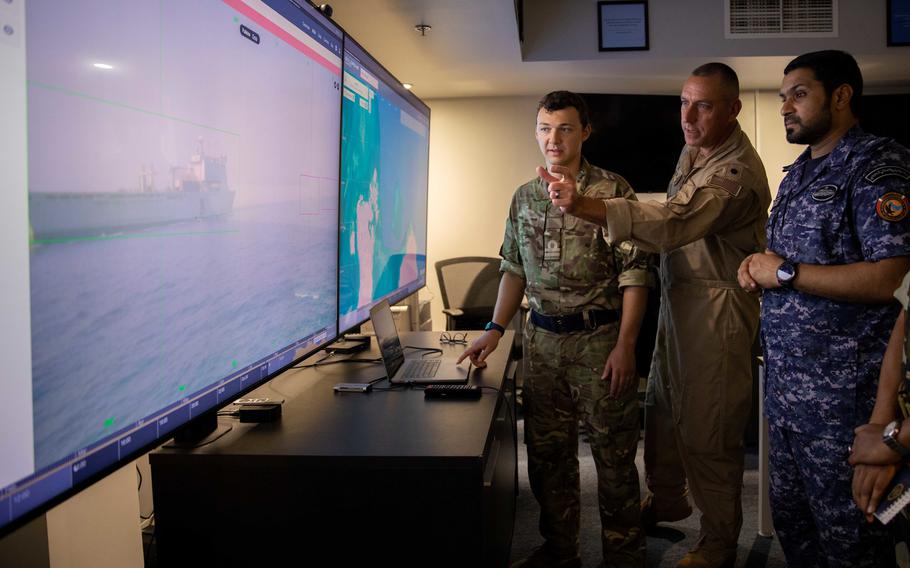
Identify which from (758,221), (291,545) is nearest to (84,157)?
(291,545)

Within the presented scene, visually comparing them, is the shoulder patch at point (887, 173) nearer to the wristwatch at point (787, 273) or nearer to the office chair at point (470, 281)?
the wristwatch at point (787, 273)

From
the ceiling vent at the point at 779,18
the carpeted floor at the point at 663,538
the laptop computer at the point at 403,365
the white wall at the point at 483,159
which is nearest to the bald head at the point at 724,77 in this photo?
the laptop computer at the point at 403,365

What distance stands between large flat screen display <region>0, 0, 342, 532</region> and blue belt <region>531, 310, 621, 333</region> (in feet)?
2.81

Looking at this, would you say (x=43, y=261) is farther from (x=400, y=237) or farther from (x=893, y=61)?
(x=893, y=61)

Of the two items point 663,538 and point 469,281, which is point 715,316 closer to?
point 663,538

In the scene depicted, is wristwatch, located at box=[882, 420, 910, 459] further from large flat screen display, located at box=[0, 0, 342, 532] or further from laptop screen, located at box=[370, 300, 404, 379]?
large flat screen display, located at box=[0, 0, 342, 532]

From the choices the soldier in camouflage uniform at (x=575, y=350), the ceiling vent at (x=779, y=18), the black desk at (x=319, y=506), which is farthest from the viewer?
the ceiling vent at (x=779, y=18)

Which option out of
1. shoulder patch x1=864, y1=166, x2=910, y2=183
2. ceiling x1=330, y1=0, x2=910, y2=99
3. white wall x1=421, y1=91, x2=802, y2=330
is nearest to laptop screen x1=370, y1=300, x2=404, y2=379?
shoulder patch x1=864, y1=166, x2=910, y2=183

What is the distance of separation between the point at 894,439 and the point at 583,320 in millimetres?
901

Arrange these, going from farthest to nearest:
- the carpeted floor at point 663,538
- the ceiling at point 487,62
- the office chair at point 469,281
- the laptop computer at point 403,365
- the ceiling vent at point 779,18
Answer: the office chair at point 469,281 → the ceiling vent at point 779,18 → the ceiling at point 487,62 → the carpeted floor at point 663,538 → the laptop computer at point 403,365

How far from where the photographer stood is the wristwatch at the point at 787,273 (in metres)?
1.53

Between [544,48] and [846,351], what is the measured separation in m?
2.94

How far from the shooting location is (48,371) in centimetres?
77

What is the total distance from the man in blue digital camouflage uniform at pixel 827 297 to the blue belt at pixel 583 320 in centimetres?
44
